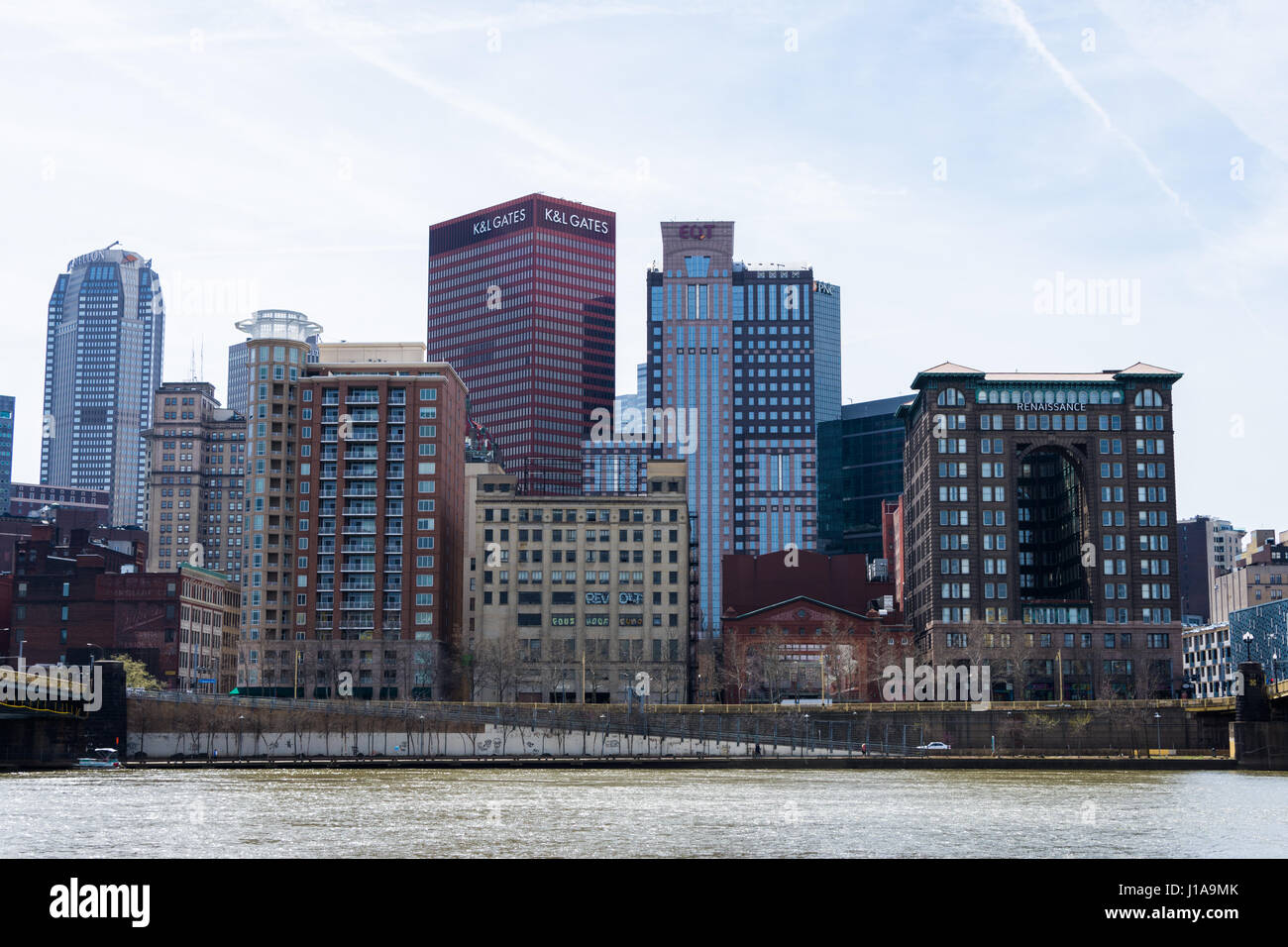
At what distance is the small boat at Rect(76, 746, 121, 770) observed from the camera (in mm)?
Answer: 144475

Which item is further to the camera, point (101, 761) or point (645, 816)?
point (101, 761)

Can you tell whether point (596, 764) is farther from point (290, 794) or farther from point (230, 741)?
point (290, 794)

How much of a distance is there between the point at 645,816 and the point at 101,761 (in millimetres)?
86102

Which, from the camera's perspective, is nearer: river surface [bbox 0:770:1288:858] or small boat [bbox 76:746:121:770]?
river surface [bbox 0:770:1288:858]

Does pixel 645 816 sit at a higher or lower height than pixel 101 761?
higher

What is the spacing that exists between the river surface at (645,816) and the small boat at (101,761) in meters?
14.8

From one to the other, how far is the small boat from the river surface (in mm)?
14847

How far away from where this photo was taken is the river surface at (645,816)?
201 ft

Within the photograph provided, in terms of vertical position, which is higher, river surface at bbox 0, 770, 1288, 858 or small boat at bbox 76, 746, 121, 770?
river surface at bbox 0, 770, 1288, 858

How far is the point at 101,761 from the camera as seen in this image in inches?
5753
